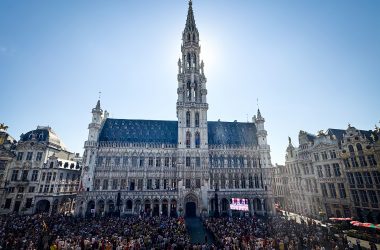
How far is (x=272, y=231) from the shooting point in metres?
25.8

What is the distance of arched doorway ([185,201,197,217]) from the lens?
44281 mm

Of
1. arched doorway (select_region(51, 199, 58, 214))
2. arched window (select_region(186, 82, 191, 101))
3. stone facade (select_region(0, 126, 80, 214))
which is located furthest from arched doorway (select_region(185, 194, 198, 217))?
arched doorway (select_region(51, 199, 58, 214))

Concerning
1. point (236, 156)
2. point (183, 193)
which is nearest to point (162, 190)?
A: point (183, 193)

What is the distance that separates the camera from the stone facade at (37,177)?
4434cm

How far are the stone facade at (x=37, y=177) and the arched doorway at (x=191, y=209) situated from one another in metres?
30.7

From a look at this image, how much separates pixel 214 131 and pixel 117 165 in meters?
26.4

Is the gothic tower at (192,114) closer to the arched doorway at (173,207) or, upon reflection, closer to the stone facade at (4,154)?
the arched doorway at (173,207)

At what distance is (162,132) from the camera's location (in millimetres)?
53312

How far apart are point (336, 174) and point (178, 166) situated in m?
33.1

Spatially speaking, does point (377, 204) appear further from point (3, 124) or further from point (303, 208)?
point (3, 124)

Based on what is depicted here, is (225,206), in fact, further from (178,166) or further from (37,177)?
(37,177)

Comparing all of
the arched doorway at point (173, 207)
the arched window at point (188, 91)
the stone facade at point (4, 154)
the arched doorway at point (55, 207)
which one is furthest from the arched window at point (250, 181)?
the stone facade at point (4, 154)

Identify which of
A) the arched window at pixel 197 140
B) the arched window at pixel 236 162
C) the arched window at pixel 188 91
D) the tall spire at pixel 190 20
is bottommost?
the arched window at pixel 236 162

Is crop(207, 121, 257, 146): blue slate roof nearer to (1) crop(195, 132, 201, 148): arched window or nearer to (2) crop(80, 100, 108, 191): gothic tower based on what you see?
(1) crop(195, 132, 201, 148): arched window
